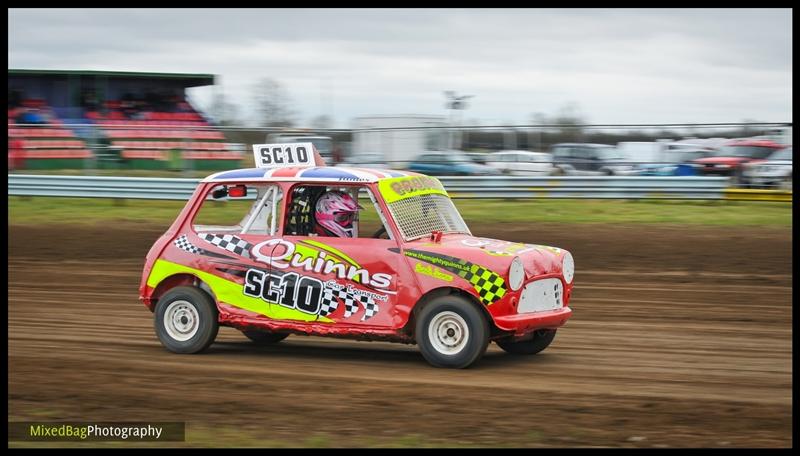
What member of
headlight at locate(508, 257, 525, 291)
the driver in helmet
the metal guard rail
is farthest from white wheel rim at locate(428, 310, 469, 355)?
the metal guard rail

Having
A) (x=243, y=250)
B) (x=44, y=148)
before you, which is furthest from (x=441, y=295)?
(x=44, y=148)

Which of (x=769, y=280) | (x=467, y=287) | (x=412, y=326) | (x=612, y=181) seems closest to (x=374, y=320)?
(x=412, y=326)

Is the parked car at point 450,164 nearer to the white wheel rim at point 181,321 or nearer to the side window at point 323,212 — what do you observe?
the side window at point 323,212

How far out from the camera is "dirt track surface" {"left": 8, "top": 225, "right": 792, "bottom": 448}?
6.27 meters

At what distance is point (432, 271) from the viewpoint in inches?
316

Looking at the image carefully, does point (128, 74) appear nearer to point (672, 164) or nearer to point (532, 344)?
point (672, 164)

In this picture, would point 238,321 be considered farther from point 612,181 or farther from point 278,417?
point 612,181

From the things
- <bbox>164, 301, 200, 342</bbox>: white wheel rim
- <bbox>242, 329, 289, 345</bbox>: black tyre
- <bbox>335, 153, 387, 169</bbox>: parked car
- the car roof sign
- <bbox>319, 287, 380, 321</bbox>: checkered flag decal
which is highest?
the car roof sign

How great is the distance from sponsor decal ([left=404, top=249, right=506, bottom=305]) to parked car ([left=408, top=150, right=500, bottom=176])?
1266 cm

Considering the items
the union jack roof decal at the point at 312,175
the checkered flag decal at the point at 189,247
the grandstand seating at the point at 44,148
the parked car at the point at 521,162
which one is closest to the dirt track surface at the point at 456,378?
the checkered flag decal at the point at 189,247

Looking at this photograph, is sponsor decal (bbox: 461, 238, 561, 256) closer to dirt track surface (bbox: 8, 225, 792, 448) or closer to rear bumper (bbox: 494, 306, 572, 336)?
rear bumper (bbox: 494, 306, 572, 336)

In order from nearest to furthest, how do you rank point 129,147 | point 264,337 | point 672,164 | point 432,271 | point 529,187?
point 432,271
point 264,337
point 672,164
point 529,187
point 129,147

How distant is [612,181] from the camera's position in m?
20.3

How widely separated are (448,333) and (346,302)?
2.77ft
